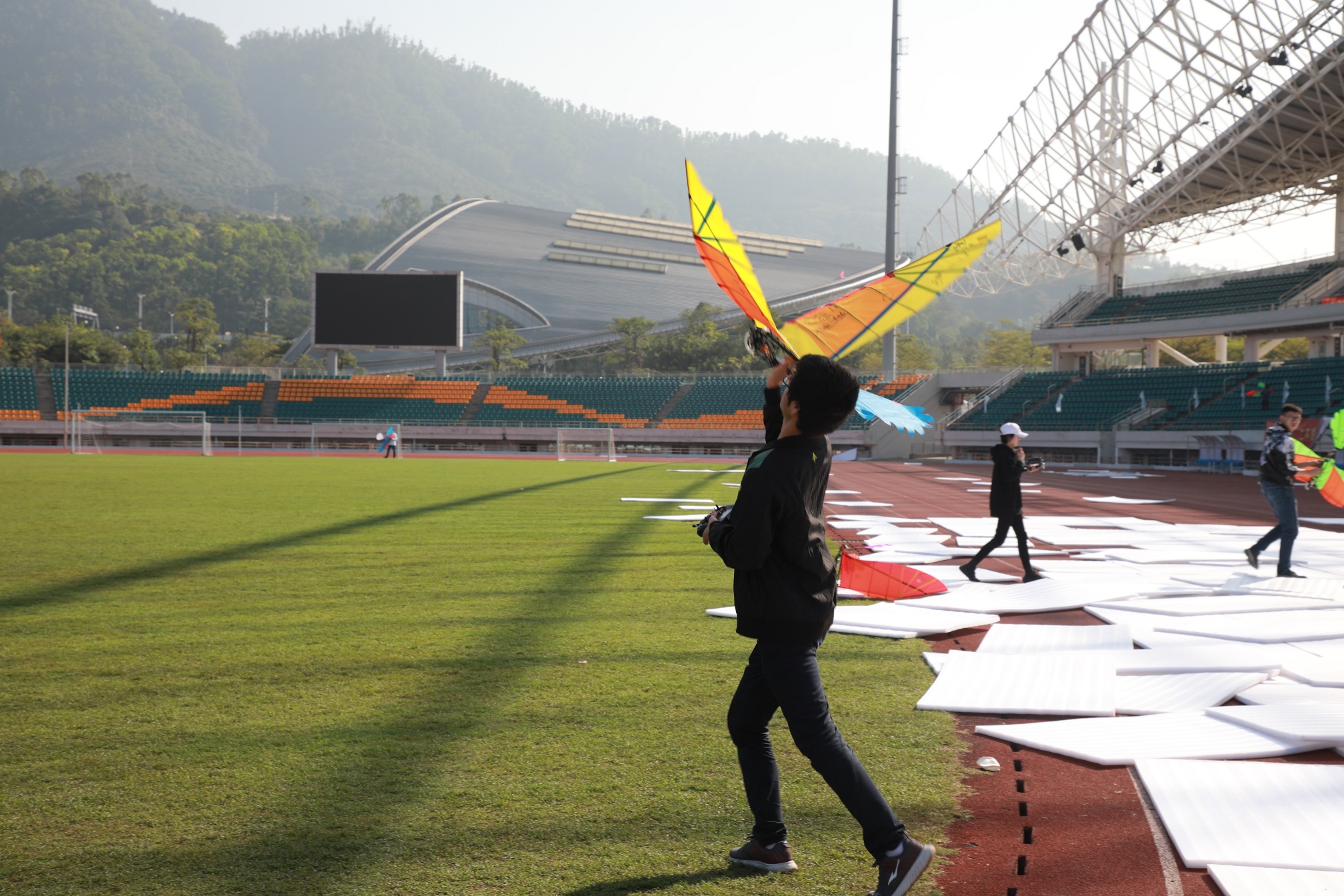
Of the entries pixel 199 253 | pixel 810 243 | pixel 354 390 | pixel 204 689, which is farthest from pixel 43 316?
pixel 204 689

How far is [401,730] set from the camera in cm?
438

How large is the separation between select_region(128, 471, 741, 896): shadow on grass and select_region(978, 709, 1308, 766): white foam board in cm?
217

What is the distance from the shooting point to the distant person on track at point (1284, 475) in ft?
29.5

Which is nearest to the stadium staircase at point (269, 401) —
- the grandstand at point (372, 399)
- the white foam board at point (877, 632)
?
the grandstand at point (372, 399)

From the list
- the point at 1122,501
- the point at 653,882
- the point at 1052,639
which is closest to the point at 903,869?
the point at 653,882

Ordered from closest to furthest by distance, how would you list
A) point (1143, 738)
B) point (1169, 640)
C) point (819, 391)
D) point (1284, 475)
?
point (819, 391) → point (1143, 738) → point (1169, 640) → point (1284, 475)

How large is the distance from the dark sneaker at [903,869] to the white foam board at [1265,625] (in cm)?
486

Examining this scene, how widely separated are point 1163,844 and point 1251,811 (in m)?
0.49

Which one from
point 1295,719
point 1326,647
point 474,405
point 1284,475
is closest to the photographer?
point 1295,719

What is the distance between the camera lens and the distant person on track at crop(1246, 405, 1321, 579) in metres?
8.98

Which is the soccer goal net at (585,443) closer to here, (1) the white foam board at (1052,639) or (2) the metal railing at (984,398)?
(2) the metal railing at (984,398)

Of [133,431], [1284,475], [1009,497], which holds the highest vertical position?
[1284,475]

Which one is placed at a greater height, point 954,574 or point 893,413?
point 893,413

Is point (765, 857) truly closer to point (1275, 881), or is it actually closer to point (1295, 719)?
point (1275, 881)
